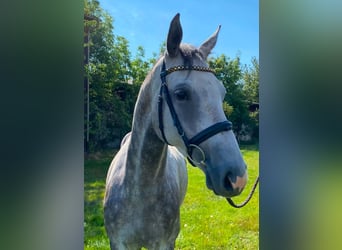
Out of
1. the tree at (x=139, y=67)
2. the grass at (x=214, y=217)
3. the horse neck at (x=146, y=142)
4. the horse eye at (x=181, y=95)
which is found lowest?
the grass at (x=214, y=217)

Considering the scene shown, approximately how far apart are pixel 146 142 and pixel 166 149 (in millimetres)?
96

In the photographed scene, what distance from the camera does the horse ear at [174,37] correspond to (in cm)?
86

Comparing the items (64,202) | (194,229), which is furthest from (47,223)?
(194,229)

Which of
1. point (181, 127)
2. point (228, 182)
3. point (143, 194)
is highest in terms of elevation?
point (181, 127)

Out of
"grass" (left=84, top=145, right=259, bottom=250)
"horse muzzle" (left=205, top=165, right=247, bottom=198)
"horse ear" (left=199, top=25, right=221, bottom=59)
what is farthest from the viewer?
"grass" (left=84, top=145, right=259, bottom=250)

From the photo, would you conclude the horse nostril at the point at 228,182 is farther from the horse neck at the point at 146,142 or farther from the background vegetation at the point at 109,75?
the background vegetation at the point at 109,75

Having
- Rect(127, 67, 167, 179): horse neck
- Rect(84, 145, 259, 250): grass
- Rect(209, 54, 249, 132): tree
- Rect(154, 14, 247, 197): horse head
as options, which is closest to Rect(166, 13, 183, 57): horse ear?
Rect(154, 14, 247, 197): horse head

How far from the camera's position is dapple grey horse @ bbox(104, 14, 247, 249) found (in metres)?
0.81

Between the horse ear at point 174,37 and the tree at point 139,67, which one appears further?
the tree at point 139,67

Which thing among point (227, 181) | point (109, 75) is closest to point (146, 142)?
point (227, 181)

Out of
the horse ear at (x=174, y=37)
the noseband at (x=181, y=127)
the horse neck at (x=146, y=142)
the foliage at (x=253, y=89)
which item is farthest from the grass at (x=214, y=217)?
the horse ear at (x=174, y=37)

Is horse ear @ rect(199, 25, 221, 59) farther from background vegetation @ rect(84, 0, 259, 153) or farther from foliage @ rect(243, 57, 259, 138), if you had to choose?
foliage @ rect(243, 57, 259, 138)

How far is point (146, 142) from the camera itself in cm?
101

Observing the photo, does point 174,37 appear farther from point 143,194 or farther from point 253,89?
point 253,89
